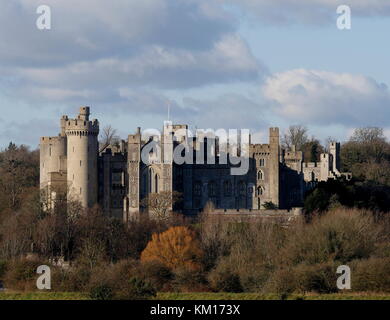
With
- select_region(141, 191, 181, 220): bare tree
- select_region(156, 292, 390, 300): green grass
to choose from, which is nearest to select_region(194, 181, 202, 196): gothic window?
select_region(141, 191, 181, 220): bare tree

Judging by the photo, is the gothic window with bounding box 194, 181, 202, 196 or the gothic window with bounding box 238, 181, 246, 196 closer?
the gothic window with bounding box 194, 181, 202, 196

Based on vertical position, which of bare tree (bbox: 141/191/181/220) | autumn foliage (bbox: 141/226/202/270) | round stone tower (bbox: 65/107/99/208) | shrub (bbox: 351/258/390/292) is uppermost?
round stone tower (bbox: 65/107/99/208)

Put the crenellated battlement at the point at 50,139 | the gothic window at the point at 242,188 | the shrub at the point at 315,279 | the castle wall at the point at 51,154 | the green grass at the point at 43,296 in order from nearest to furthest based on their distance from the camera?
the green grass at the point at 43,296, the shrub at the point at 315,279, the castle wall at the point at 51,154, the gothic window at the point at 242,188, the crenellated battlement at the point at 50,139

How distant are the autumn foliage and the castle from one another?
12175mm

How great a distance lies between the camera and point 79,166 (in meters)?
74.9

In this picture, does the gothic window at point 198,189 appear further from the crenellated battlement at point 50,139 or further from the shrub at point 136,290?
the shrub at point 136,290

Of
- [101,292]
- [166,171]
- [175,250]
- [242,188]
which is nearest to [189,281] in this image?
[101,292]

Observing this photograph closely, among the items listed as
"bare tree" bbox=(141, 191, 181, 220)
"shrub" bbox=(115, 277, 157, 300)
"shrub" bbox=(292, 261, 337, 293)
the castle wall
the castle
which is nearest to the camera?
"shrub" bbox=(115, 277, 157, 300)

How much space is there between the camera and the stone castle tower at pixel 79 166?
74.5 metres

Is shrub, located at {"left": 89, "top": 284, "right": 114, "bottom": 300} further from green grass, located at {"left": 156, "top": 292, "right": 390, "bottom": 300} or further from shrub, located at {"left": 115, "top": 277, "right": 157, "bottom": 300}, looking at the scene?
green grass, located at {"left": 156, "top": 292, "right": 390, "bottom": 300}

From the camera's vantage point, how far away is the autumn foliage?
56156 millimetres

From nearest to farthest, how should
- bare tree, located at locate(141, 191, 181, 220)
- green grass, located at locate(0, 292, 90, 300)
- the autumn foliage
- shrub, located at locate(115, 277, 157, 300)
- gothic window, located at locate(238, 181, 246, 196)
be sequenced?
shrub, located at locate(115, 277, 157, 300), green grass, located at locate(0, 292, 90, 300), the autumn foliage, bare tree, located at locate(141, 191, 181, 220), gothic window, located at locate(238, 181, 246, 196)

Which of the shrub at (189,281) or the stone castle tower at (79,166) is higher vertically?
the stone castle tower at (79,166)

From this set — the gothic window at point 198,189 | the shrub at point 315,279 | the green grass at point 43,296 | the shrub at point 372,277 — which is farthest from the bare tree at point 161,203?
the shrub at point 372,277
